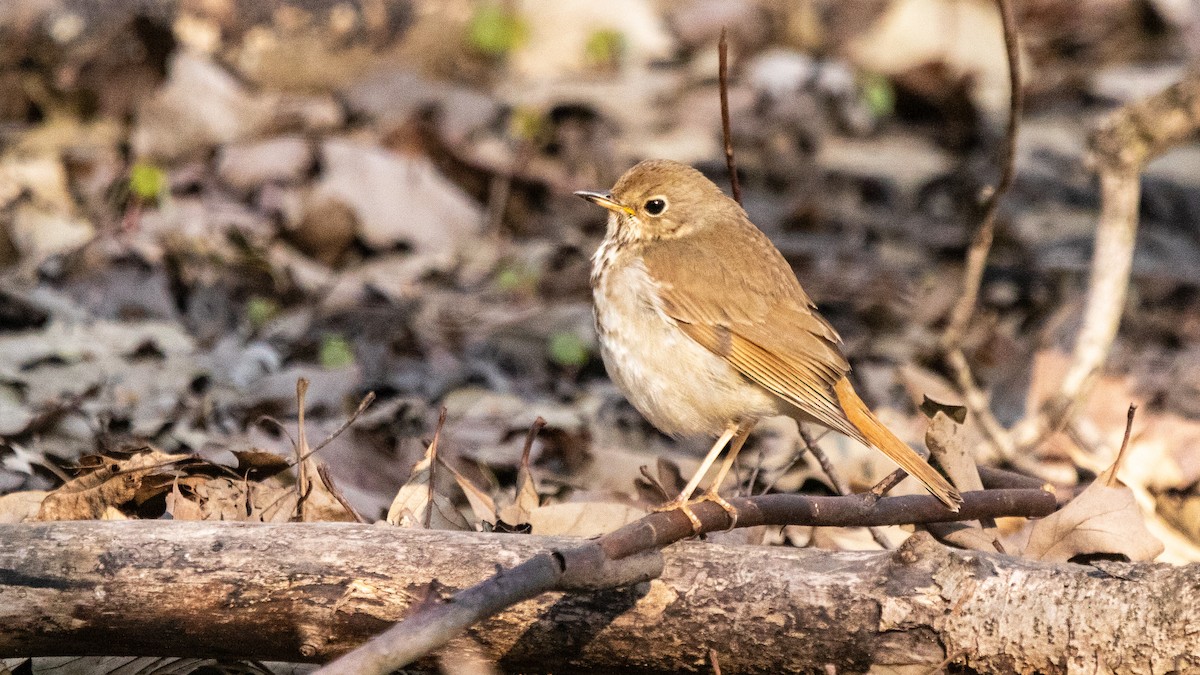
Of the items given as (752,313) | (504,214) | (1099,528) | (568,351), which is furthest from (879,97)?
(1099,528)

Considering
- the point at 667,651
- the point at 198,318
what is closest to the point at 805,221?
the point at 198,318

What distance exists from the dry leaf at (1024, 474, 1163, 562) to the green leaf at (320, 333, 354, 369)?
3.27 metres

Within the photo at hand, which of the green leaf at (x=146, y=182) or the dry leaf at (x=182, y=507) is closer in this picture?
the dry leaf at (x=182, y=507)

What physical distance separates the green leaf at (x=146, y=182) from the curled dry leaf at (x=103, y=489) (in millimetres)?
3833

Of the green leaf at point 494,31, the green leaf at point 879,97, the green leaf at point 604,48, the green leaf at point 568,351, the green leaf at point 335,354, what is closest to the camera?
the green leaf at point 335,354

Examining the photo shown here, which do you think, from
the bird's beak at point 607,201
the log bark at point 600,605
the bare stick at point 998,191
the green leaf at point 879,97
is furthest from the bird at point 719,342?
the green leaf at point 879,97

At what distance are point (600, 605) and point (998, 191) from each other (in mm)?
2664

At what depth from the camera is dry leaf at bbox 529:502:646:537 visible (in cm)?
371

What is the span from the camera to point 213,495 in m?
3.61

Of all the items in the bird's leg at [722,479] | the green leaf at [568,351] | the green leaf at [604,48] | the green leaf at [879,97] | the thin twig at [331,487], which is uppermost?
the green leaf at [604,48]

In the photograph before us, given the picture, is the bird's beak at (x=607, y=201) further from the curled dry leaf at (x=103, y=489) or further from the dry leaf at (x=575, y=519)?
the curled dry leaf at (x=103, y=489)

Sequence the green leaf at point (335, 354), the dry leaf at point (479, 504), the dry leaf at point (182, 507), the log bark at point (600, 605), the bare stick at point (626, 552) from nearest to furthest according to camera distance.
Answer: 1. the bare stick at point (626, 552)
2. the log bark at point (600, 605)
3. the dry leaf at point (182, 507)
4. the dry leaf at point (479, 504)
5. the green leaf at point (335, 354)

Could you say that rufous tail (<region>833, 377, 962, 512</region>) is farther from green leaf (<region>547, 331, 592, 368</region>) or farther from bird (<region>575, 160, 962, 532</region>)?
green leaf (<region>547, 331, 592, 368</region>)

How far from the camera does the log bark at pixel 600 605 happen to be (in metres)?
2.89
